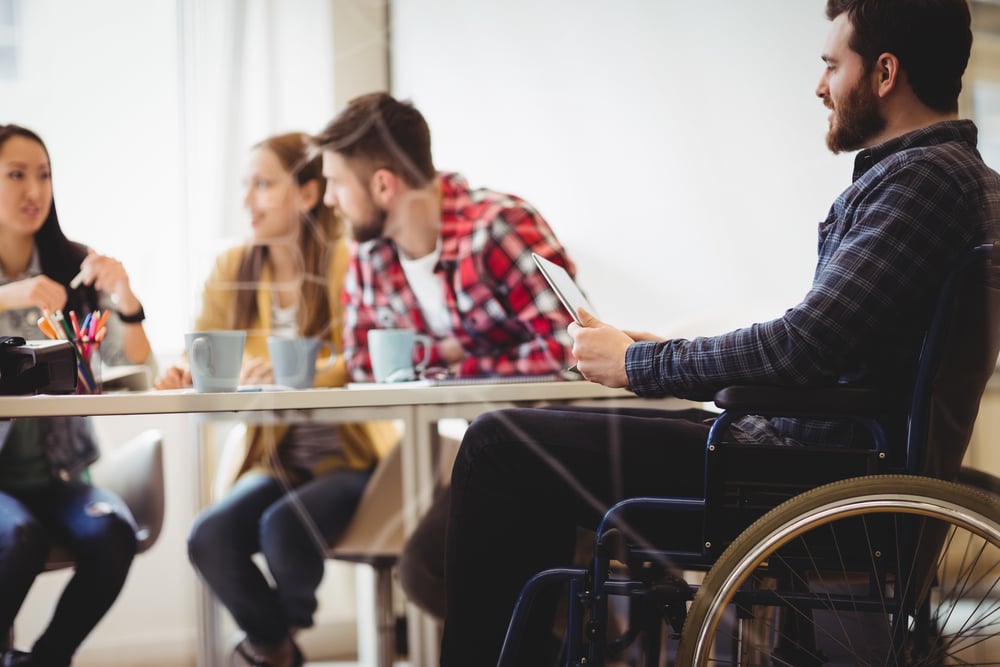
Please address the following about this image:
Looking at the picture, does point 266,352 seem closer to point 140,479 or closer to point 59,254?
point 140,479

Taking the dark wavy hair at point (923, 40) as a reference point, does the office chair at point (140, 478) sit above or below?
below

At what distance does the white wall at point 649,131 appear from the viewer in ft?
5.48

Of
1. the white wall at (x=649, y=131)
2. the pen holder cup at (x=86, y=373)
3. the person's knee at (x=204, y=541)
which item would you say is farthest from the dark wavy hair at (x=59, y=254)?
the white wall at (x=649, y=131)

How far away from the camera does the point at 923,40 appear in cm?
112

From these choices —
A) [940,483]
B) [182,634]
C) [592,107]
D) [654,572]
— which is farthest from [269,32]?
[940,483]

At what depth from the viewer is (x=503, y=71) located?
73.9 inches

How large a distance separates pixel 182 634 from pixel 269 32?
1302 millimetres

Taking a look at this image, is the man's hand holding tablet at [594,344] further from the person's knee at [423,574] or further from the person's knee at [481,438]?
the person's knee at [423,574]

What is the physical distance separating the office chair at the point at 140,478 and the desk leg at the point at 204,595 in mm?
172

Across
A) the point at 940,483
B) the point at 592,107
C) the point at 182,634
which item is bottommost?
the point at 182,634

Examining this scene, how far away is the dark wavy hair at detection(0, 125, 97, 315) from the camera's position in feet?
5.06

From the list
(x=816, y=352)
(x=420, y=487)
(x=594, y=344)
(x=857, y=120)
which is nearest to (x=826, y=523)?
(x=816, y=352)

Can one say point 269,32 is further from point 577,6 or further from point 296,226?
point 577,6

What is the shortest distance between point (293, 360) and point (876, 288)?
810 mm
